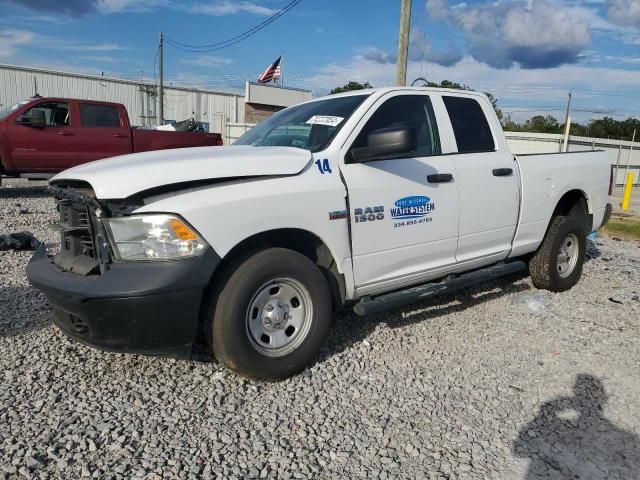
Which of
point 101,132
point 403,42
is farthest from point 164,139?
point 403,42

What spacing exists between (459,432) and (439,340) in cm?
131

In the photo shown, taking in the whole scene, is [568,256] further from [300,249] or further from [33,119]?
[33,119]

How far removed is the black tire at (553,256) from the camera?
5406mm

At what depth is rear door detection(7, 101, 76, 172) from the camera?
37.1 ft

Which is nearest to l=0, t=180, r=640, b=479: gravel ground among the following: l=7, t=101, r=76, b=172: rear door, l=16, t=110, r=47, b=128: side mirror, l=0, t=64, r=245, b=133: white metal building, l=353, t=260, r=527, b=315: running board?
l=353, t=260, r=527, b=315: running board

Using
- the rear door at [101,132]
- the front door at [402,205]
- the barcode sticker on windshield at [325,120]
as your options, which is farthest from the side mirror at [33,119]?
the front door at [402,205]

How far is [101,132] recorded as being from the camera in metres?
12.1

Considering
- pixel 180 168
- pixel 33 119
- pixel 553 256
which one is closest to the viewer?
pixel 180 168

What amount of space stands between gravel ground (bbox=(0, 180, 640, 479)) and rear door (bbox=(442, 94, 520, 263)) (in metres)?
0.73

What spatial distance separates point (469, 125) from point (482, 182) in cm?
56

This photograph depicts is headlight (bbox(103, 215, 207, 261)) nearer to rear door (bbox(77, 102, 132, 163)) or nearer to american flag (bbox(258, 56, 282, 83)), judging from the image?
rear door (bbox(77, 102, 132, 163))

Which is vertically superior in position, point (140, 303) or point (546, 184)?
point (546, 184)

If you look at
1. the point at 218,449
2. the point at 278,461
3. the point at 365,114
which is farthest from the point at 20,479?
the point at 365,114

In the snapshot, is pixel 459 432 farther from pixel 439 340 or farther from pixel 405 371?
pixel 439 340
